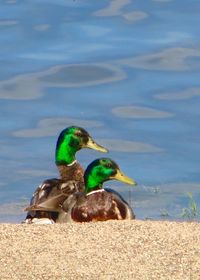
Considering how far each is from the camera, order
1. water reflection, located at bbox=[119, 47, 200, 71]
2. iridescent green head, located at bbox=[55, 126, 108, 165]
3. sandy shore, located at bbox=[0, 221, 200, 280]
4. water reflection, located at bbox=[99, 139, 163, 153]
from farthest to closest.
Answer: water reflection, located at bbox=[119, 47, 200, 71] < water reflection, located at bbox=[99, 139, 163, 153] < iridescent green head, located at bbox=[55, 126, 108, 165] < sandy shore, located at bbox=[0, 221, 200, 280]

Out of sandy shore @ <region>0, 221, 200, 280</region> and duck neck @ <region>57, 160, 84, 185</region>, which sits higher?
sandy shore @ <region>0, 221, 200, 280</region>

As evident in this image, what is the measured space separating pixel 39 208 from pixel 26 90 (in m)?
4.75

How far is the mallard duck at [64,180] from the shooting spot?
9211 mm

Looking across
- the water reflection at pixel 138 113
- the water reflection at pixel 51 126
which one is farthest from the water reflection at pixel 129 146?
the water reflection at pixel 138 113

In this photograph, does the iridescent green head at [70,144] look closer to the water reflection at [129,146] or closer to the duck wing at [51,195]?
the duck wing at [51,195]

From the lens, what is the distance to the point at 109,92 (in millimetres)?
13383

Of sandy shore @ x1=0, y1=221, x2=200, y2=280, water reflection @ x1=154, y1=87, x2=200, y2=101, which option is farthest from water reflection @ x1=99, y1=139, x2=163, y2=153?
sandy shore @ x1=0, y1=221, x2=200, y2=280

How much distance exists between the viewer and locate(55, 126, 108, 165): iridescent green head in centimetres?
1020

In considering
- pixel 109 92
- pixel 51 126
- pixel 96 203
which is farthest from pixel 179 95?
pixel 96 203

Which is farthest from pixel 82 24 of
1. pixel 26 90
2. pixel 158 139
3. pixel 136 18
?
pixel 158 139

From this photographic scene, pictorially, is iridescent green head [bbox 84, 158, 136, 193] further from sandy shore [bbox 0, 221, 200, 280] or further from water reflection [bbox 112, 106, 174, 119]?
water reflection [bbox 112, 106, 174, 119]

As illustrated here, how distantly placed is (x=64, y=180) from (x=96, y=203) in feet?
2.35

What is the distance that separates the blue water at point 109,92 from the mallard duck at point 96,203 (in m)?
0.88

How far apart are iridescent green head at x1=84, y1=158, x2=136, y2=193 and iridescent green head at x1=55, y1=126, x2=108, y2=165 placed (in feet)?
2.45
